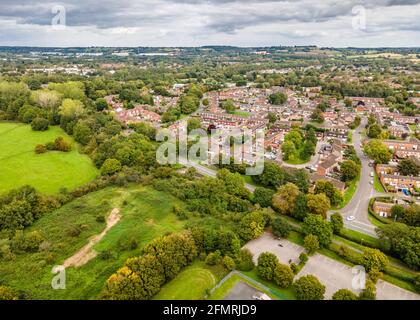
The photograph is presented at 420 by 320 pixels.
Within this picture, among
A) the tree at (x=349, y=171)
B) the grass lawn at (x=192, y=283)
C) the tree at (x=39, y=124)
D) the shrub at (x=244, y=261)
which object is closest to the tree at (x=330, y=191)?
the tree at (x=349, y=171)

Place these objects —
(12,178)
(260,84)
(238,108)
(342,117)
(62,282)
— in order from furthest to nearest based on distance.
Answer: (260,84), (238,108), (342,117), (12,178), (62,282)

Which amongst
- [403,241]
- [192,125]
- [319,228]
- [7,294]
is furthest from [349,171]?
[7,294]

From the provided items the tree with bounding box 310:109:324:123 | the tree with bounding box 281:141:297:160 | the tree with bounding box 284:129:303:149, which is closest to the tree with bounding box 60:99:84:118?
the tree with bounding box 281:141:297:160

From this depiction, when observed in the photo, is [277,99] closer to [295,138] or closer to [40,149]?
[295,138]

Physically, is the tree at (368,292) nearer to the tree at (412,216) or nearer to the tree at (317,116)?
the tree at (412,216)
